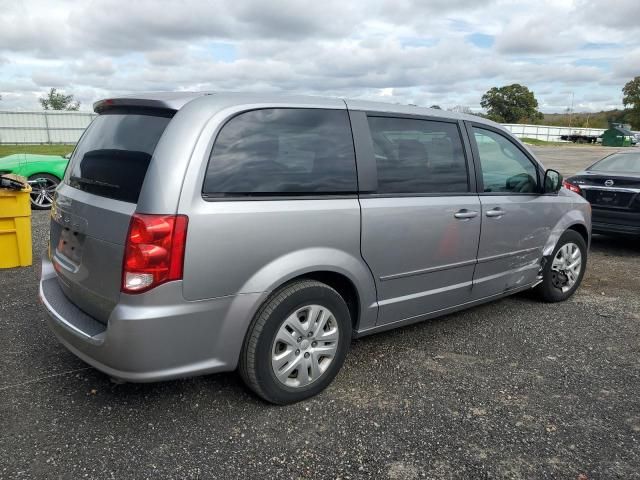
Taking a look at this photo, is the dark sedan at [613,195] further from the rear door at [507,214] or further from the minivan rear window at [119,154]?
the minivan rear window at [119,154]

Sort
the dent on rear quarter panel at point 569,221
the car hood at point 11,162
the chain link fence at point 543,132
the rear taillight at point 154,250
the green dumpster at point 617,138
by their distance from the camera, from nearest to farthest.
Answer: the rear taillight at point 154,250 < the dent on rear quarter panel at point 569,221 < the car hood at point 11,162 < the green dumpster at point 617,138 < the chain link fence at point 543,132

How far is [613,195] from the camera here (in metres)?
7.12

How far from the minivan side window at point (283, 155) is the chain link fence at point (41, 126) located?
29.1 m

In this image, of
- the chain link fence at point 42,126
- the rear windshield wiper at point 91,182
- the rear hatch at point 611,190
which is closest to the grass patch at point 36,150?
the chain link fence at point 42,126

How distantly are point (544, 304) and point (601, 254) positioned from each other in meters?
2.80

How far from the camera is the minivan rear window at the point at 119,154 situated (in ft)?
9.04

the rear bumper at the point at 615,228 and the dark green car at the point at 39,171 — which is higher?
the dark green car at the point at 39,171

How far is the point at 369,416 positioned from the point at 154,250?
58.7 inches

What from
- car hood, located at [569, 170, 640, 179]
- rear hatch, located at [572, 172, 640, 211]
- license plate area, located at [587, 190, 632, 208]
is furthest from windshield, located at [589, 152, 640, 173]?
license plate area, located at [587, 190, 632, 208]

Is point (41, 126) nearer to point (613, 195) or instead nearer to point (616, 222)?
point (613, 195)

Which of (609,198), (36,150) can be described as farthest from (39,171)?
(36,150)

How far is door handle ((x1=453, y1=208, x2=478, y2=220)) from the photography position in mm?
3742

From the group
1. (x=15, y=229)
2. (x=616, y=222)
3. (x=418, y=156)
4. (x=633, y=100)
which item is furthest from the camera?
(x=633, y=100)

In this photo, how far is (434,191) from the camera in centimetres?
368
